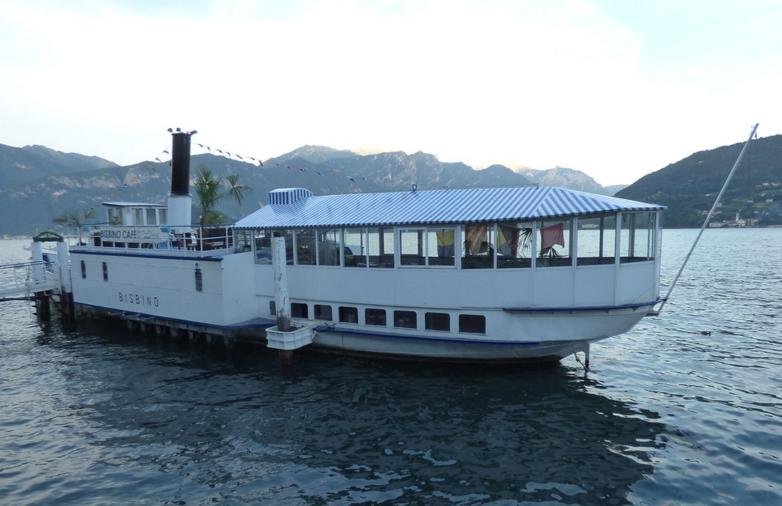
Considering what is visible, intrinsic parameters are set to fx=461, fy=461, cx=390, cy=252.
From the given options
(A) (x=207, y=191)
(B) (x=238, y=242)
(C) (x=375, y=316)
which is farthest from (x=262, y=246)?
(A) (x=207, y=191)

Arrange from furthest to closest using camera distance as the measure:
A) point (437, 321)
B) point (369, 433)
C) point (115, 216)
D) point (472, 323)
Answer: point (115, 216), point (437, 321), point (472, 323), point (369, 433)

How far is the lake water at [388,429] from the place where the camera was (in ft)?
38.3

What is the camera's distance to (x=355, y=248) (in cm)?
2178

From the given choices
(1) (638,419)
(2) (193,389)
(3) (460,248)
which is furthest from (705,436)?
(2) (193,389)

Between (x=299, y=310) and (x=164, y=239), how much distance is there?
1079 centimetres

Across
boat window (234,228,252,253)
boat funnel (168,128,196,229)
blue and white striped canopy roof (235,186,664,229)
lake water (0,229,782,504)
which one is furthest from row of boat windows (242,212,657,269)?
boat funnel (168,128,196,229)

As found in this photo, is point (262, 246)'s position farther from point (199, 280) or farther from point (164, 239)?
point (164, 239)

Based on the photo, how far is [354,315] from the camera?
20406mm

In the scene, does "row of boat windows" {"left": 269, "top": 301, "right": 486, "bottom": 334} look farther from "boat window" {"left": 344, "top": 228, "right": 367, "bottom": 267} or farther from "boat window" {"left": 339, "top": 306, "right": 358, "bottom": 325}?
"boat window" {"left": 344, "top": 228, "right": 367, "bottom": 267}

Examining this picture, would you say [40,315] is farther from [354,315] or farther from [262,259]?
[354,315]

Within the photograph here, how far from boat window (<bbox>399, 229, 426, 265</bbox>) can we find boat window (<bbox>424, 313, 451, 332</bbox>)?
2.62 meters

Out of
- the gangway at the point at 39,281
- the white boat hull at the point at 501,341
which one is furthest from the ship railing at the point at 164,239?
the white boat hull at the point at 501,341

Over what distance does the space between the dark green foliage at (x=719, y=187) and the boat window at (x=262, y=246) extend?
575 feet

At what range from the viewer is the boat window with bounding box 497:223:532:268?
17.6 meters
